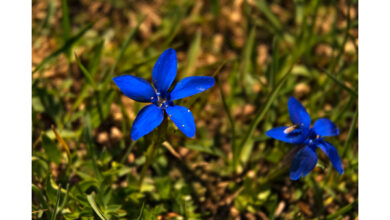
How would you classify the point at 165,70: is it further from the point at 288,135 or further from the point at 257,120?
the point at 257,120

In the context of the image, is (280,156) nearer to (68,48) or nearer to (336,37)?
(336,37)

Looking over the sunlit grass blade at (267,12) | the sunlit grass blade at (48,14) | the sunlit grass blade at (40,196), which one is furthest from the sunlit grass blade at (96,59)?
the sunlit grass blade at (267,12)

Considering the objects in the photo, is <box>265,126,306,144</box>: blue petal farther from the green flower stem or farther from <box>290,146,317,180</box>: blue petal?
the green flower stem

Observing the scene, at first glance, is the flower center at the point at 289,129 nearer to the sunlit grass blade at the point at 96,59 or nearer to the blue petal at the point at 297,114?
the blue petal at the point at 297,114

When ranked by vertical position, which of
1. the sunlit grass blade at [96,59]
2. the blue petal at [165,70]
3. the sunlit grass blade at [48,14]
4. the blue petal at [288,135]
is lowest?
the blue petal at [288,135]

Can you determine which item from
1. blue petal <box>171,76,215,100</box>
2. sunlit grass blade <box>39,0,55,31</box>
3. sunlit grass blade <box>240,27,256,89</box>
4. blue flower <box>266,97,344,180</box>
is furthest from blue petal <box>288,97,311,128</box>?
sunlit grass blade <box>39,0,55,31</box>

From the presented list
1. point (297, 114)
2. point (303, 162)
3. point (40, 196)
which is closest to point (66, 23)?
point (40, 196)

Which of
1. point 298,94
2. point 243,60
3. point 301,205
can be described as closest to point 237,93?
point 243,60

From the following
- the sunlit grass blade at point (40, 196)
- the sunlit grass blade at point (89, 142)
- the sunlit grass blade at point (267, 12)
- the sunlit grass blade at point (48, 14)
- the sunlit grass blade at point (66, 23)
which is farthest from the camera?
the sunlit grass blade at point (267, 12)
